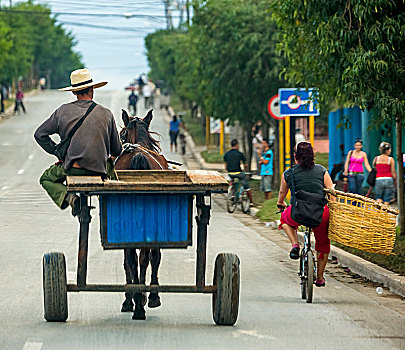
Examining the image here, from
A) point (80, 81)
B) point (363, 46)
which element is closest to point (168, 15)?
point (363, 46)

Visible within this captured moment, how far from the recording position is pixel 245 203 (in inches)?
894

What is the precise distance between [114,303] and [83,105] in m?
2.40

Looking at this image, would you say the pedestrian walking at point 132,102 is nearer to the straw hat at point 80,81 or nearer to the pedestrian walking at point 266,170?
the pedestrian walking at point 266,170

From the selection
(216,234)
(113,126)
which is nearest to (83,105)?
(113,126)

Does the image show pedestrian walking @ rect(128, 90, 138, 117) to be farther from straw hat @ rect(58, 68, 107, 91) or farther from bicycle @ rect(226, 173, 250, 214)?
straw hat @ rect(58, 68, 107, 91)

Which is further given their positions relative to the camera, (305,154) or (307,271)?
(305,154)

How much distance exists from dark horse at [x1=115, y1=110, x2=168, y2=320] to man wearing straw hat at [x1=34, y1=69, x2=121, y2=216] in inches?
32.8

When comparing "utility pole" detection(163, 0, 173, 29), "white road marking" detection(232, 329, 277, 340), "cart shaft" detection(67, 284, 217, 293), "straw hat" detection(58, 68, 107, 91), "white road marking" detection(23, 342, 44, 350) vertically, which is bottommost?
"white road marking" detection(232, 329, 277, 340)

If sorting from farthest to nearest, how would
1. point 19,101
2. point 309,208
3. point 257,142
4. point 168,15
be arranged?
point 168,15
point 19,101
point 257,142
point 309,208

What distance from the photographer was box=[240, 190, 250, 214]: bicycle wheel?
2264 cm

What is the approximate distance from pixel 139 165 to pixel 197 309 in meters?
1.74

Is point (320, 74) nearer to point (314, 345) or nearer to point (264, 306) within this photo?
point (264, 306)

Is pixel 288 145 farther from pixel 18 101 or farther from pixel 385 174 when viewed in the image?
pixel 18 101

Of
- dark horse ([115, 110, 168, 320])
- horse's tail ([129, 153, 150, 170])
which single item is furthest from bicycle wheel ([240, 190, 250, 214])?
horse's tail ([129, 153, 150, 170])
